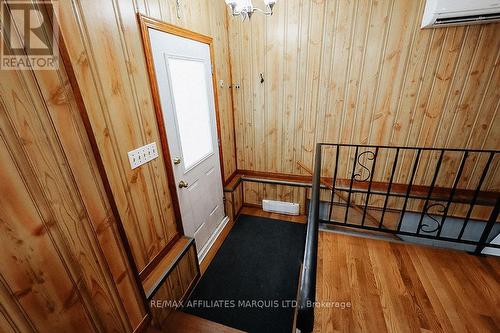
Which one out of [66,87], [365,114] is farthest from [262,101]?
[66,87]

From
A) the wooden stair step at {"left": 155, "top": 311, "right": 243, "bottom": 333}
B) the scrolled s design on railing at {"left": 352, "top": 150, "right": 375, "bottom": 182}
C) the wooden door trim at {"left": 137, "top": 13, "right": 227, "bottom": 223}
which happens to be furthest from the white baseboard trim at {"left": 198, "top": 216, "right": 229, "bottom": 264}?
the scrolled s design on railing at {"left": 352, "top": 150, "right": 375, "bottom": 182}

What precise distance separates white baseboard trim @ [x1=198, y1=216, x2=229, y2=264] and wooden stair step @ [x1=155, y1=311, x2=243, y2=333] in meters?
0.64

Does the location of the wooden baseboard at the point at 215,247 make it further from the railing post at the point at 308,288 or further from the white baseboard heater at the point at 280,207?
the railing post at the point at 308,288

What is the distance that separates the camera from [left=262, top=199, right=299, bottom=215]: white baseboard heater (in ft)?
9.88

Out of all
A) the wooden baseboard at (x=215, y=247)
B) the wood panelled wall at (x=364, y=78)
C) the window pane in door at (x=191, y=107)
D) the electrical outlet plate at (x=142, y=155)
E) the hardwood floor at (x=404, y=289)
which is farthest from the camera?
the wooden baseboard at (x=215, y=247)

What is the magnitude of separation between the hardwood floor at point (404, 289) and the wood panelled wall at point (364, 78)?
1.18m

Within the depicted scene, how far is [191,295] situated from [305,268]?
5.47 feet

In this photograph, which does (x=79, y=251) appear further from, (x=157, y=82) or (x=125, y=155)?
(x=157, y=82)

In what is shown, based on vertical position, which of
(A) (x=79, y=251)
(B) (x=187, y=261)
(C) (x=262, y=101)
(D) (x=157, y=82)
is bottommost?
(B) (x=187, y=261)

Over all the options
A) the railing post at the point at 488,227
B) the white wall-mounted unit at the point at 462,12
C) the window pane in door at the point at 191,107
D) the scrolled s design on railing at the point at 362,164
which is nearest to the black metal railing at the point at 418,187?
the scrolled s design on railing at the point at 362,164

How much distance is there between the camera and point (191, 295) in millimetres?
1961

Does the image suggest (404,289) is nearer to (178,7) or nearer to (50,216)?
(50,216)

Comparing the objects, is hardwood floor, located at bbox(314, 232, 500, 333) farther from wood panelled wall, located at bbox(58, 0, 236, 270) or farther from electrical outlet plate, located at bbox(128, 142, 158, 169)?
electrical outlet plate, located at bbox(128, 142, 158, 169)

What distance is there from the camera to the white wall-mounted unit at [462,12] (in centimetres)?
172
